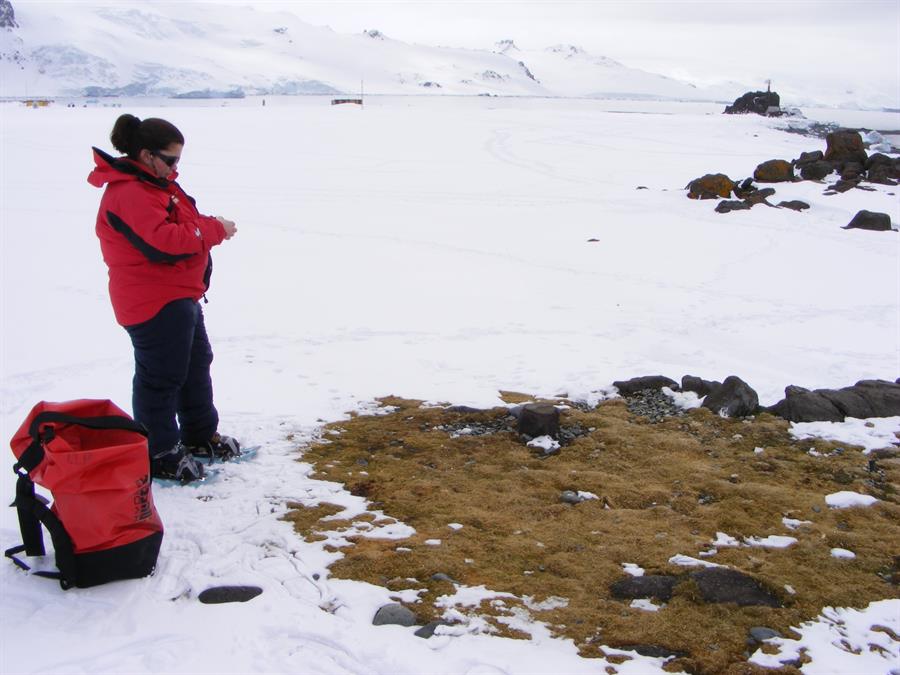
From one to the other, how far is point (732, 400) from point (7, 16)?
542ft

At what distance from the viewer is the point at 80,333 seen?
7629 millimetres

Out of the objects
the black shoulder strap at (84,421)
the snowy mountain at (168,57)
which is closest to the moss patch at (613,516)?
the black shoulder strap at (84,421)

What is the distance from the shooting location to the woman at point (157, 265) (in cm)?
362

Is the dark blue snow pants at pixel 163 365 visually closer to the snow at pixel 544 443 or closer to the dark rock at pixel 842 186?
the snow at pixel 544 443

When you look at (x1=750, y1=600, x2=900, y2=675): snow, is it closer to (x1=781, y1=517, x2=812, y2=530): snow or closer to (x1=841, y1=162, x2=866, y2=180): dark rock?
(x1=781, y1=517, x2=812, y2=530): snow

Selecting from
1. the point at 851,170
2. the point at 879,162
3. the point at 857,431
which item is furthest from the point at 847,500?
the point at 879,162

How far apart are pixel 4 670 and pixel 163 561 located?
2.66 feet

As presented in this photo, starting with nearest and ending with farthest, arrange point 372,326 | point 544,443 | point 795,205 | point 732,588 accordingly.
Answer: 1. point 732,588
2. point 544,443
3. point 372,326
4. point 795,205

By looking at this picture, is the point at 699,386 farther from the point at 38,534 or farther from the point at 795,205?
the point at 795,205

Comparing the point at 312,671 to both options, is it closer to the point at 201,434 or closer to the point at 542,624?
the point at 542,624

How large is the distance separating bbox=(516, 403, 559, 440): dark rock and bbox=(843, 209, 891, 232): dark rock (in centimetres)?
1337

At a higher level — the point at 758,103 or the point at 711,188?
the point at 758,103

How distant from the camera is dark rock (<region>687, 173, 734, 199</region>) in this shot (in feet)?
60.9

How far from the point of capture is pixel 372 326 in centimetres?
848
